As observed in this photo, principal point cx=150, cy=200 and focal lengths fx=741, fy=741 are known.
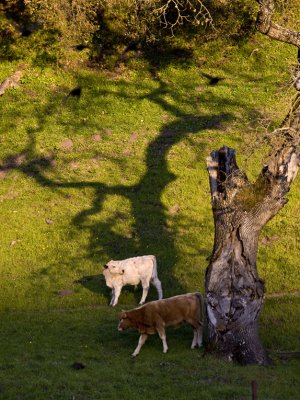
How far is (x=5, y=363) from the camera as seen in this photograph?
19750 millimetres

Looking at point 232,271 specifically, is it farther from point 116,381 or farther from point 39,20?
point 39,20

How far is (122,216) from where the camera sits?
1260 inches

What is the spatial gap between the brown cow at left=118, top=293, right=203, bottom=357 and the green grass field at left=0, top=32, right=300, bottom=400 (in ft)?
2.02

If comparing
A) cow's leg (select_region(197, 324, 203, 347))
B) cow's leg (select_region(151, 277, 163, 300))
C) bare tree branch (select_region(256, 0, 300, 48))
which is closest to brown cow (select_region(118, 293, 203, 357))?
cow's leg (select_region(197, 324, 203, 347))

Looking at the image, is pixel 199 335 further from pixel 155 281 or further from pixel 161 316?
pixel 155 281

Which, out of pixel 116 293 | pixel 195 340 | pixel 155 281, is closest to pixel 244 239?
pixel 195 340


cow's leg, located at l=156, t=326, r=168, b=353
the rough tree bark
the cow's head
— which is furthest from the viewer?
the cow's head

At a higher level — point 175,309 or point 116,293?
point 175,309

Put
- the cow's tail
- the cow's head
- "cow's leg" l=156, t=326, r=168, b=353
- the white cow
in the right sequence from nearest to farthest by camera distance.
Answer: "cow's leg" l=156, t=326, r=168, b=353
the cow's head
the white cow
the cow's tail

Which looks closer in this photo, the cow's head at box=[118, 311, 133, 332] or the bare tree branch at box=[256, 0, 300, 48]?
the bare tree branch at box=[256, 0, 300, 48]

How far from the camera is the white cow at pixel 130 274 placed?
26.2m

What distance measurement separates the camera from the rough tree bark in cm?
2078

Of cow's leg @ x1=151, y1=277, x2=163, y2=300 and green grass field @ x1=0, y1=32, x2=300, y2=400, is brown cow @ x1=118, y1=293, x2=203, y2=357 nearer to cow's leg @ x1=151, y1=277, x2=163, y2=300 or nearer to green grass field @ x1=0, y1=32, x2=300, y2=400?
green grass field @ x1=0, y1=32, x2=300, y2=400

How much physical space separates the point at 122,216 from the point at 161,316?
11243 millimetres
